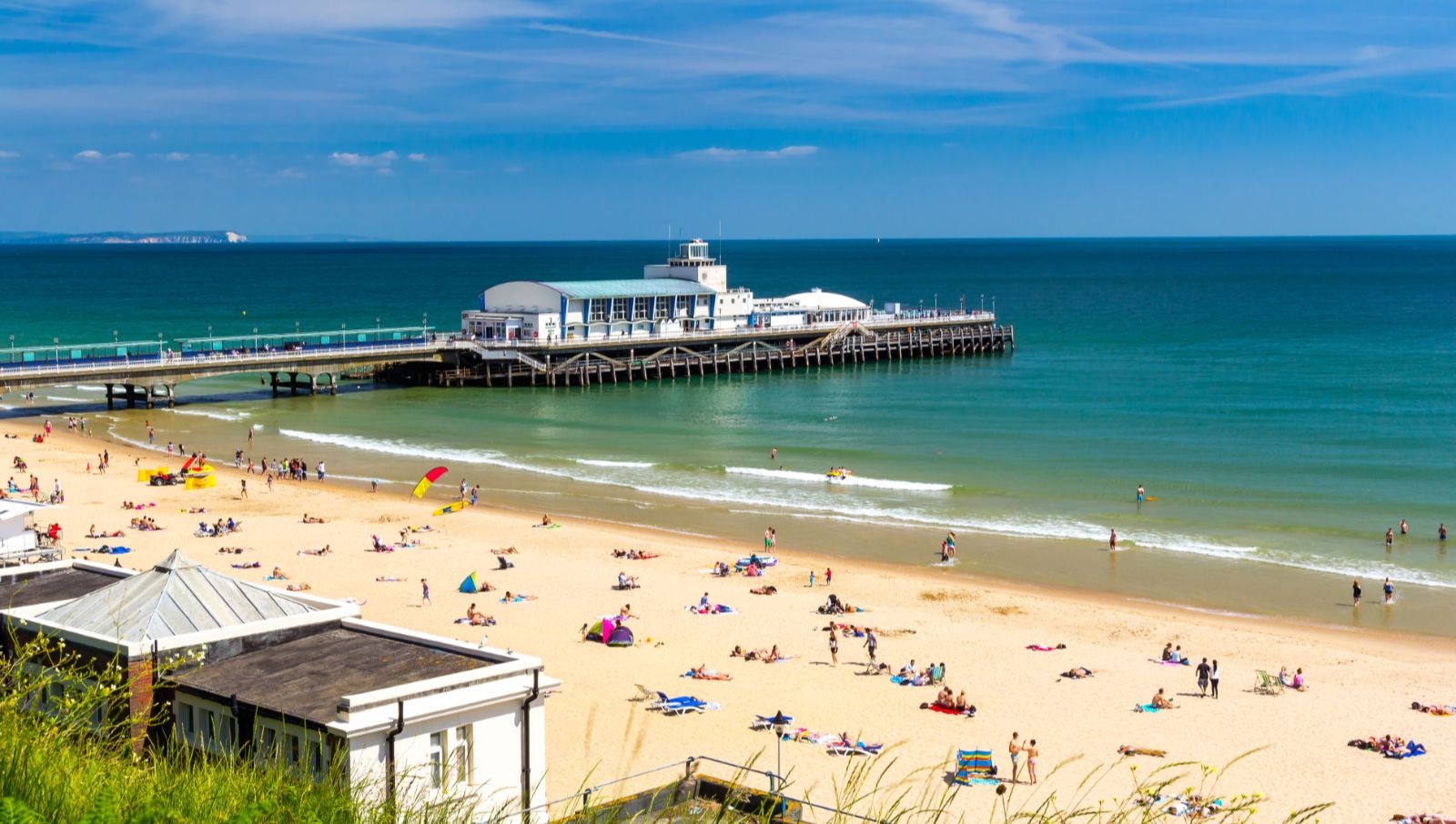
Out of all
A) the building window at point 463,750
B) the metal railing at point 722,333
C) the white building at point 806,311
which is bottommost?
the building window at point 463,750

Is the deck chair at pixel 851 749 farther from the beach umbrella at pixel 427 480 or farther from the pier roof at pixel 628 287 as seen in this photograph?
the pier roof at pixel 628 287

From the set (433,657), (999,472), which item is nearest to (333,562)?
(433,657)

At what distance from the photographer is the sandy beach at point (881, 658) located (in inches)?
866

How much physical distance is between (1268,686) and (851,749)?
30.3ft

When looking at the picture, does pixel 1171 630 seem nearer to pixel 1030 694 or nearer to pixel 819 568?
pixel 1030 694

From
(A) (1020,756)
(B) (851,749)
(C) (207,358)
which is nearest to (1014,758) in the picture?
(A) (1020,756)

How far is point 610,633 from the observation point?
28703 millimetres

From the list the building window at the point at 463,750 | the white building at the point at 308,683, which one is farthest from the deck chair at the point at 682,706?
the building window at the point at 463,750

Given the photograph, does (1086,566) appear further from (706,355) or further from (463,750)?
(706,355)

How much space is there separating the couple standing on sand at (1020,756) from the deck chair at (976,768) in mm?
330

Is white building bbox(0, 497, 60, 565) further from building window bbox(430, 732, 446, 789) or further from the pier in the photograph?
the pier

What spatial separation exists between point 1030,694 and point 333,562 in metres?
19.1

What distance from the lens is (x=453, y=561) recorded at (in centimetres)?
3688

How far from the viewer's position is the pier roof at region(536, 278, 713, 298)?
8319 cm
